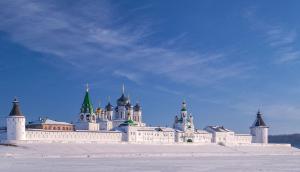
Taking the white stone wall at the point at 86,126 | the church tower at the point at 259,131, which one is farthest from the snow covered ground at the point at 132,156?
the church tower at the point at 259,131

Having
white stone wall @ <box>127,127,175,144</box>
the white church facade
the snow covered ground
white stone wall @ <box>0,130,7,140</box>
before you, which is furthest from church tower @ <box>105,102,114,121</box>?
white stone wall @ <box>0,130,7,140</box>

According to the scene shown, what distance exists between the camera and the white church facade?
192 feet

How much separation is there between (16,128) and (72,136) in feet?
25.9

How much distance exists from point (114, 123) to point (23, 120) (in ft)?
68.6

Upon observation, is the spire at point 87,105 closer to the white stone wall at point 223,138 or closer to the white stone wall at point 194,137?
the white stone wall at point 194,137

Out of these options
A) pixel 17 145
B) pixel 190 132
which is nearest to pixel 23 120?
pixel 17 145

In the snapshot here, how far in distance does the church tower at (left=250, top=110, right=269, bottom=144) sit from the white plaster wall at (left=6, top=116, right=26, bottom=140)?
43.7 meters

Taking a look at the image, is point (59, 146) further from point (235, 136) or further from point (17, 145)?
point (235, 136)

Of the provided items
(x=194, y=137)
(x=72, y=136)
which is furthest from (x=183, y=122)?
(x=72, y=136)

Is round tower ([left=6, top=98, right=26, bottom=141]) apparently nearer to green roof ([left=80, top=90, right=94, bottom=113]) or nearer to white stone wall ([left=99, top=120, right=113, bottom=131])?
green roof ([left=80, top=90, right=94, bottom=113])

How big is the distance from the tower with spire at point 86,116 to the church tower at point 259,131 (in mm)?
30761

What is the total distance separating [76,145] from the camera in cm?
5647

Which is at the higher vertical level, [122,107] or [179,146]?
[122,107]

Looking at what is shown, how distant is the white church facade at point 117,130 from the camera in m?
58.6
